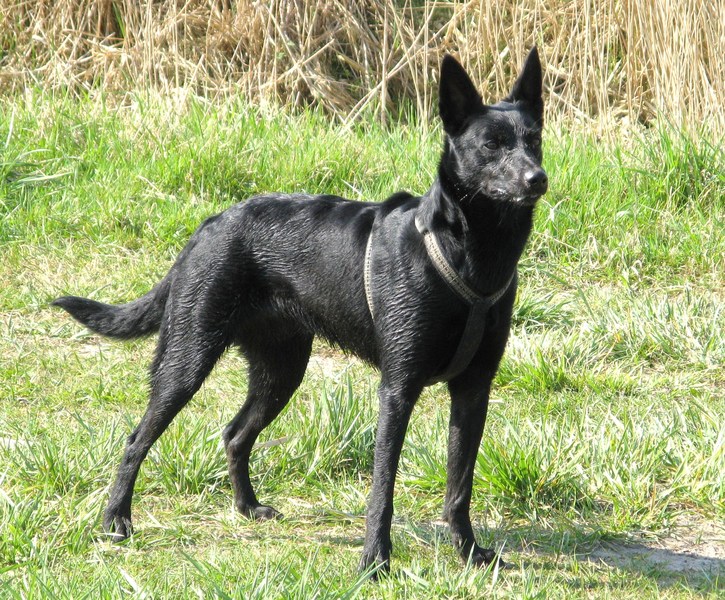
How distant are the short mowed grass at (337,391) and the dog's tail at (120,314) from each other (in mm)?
409

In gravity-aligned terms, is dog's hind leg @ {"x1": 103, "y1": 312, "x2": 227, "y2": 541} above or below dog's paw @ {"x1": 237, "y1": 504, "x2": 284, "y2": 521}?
above

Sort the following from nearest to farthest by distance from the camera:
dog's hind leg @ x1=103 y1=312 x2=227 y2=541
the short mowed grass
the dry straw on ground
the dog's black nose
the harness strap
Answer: the dog's black nose
the harness strap
the short mowed grass
dog's hind leg @ x1=103 y1=312 x2=227 y2=541
the dry straw on ground

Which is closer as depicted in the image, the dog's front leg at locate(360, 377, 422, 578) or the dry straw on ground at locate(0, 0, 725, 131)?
the dog's front leg at locate(360, 377, 422, 578)

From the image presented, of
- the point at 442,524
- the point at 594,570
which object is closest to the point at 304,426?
the point at 442,524

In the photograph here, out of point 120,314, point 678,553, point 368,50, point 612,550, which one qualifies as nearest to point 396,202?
point 120,314

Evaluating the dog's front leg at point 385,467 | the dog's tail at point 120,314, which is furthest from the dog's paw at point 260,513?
the dog's tail at point 120,314

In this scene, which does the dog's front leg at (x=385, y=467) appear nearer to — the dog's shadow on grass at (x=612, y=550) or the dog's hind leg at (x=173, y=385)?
the dog's shadow on grass at (x=612, y=550)

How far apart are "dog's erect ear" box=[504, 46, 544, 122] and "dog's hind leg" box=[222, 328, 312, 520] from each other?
3.70 feet

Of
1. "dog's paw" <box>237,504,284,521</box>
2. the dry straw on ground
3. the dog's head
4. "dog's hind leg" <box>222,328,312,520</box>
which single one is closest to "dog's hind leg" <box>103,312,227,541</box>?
"dog's hind leg" <box>222,328,312,520</box>

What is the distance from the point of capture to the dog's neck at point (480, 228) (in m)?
3.10

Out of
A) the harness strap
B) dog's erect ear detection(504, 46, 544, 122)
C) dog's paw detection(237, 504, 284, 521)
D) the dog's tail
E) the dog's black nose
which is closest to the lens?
the dog's black nose

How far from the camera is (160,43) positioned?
701 centimetres

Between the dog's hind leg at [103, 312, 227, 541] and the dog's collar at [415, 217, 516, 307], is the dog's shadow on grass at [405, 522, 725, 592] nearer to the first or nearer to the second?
the dog's collar at [415, 217, 516, 307]

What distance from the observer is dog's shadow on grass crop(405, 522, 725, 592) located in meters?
3.25
